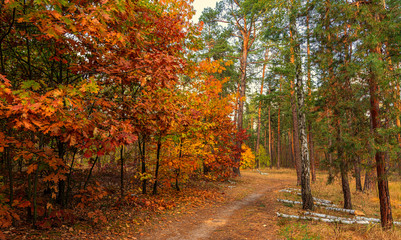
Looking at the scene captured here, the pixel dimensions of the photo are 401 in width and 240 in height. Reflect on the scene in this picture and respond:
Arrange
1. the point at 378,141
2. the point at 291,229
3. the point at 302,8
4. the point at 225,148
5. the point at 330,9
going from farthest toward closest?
1. the point at 225,148
2. the point at 302,8
3. the point at 330,9
4. the point at 378,141
5. the point at 291,229

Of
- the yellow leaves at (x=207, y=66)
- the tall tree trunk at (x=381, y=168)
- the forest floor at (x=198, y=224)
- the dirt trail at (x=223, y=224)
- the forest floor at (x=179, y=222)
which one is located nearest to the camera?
the forest floor at (x=179, y=222)

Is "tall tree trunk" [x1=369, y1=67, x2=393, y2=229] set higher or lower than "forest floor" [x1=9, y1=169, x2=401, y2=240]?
higher

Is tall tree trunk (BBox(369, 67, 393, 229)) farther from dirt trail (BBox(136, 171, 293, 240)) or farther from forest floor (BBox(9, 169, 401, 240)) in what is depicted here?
dirt trail (BBox(136, 171, 293, 240))

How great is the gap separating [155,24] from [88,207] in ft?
19.3

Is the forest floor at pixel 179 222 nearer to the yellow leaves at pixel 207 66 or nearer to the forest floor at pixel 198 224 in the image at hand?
the forest floor at pixel 198 224

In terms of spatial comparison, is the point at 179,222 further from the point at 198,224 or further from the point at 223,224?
the point at 223,224

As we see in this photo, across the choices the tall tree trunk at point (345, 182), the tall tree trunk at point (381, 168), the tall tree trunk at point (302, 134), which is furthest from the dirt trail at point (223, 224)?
the tall tree trunk at point (381, 168)

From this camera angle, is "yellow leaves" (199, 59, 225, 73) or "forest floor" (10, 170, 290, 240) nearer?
"forest floor" (10, 170, 290, 240)

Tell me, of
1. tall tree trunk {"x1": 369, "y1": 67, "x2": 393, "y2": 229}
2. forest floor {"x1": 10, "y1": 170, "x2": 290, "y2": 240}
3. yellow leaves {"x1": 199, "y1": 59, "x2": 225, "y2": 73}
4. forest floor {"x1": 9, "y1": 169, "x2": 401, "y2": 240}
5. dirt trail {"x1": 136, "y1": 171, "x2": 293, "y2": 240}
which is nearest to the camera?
forest floor {"x1": 10, "y1": 170, "x2": 290, "y2": 240}

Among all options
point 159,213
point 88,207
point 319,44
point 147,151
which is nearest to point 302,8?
point 319,44

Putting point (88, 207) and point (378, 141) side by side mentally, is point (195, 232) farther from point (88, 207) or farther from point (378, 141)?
point (378, 141)

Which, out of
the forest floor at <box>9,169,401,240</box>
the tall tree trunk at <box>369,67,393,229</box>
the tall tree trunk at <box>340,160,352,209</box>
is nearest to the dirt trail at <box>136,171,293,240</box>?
the forest floor at <box>9,169,401,240</box>

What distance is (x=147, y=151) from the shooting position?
354 inches

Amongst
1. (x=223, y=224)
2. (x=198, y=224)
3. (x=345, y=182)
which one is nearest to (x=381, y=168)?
(x=345, y=182)
